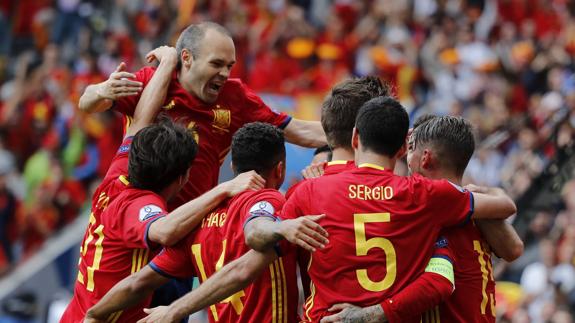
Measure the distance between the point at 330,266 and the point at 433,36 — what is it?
11399mm

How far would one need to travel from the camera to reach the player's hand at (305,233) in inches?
220

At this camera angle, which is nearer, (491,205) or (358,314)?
(358,314)

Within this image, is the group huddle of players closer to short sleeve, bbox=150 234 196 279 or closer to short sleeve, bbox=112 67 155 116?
short sleeve, bbox=150 234 196 279

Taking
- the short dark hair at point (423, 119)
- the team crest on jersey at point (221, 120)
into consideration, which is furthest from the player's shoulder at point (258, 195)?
the team crest on jersey at point (221, 120)

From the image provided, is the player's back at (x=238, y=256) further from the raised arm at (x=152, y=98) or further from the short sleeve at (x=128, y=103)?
the short sleeve at (x=128, y=103)

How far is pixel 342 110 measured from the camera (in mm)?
6211

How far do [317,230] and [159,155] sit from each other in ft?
3.83

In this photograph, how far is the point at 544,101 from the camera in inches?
577

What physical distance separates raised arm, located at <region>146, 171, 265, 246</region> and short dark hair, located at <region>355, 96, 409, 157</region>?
0.64 metres

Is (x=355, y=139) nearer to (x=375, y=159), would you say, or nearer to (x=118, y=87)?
(x=375, y=159)

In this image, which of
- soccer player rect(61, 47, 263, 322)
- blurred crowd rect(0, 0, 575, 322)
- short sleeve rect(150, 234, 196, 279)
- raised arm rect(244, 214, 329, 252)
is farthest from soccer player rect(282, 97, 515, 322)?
blurred crowd rect(0, 0, 575, 322)

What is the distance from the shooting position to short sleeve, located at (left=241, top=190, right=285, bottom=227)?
589 centimetres

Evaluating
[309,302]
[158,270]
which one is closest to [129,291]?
[158,270]

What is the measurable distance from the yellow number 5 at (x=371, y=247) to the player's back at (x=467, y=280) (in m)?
0.39
